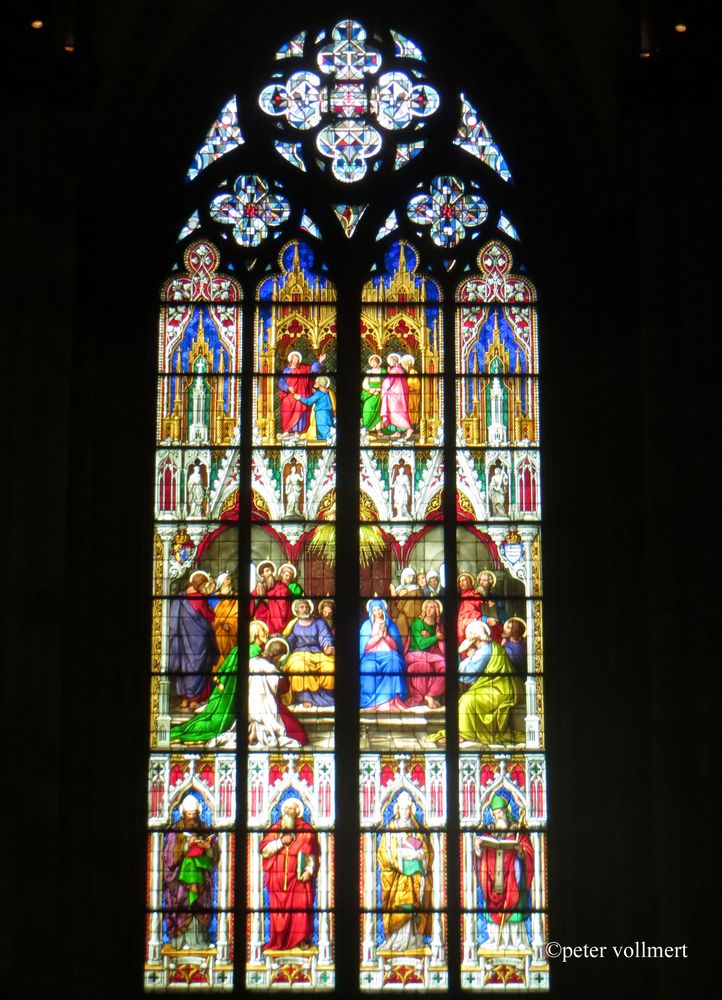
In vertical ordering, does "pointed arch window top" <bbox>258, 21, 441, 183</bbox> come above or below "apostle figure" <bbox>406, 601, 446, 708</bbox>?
→ above

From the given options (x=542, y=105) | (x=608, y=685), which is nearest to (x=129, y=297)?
(x=542, y=105)

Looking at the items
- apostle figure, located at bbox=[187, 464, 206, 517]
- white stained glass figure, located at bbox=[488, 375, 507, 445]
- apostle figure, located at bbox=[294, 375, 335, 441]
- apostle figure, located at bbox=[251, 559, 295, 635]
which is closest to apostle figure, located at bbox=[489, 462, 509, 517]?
white stained glass figure, located at bbox=[488, 375, 507, 445]

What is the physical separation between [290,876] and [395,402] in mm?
3083

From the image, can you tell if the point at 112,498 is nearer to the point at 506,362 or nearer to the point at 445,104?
the point at 506,362

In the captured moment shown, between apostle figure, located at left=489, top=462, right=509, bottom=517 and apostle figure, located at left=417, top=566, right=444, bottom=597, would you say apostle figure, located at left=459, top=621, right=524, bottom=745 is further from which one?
apostle figure, located at left=489, top=462, right=509, bottom=517

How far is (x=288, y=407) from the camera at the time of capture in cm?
1244

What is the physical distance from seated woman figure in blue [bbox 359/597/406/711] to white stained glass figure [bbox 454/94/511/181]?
3.07 metres

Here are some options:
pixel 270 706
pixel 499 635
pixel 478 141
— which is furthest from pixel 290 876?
pixel 478 141

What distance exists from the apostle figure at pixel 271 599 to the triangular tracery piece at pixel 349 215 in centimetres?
234

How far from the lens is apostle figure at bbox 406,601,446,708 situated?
11.9 meters

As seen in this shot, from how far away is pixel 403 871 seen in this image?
38.2 feet

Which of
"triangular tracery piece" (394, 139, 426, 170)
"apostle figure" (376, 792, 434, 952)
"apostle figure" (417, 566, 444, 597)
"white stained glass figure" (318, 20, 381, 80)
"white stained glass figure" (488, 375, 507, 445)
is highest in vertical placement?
"white stained glass figure" (318, 20, 381, 80)

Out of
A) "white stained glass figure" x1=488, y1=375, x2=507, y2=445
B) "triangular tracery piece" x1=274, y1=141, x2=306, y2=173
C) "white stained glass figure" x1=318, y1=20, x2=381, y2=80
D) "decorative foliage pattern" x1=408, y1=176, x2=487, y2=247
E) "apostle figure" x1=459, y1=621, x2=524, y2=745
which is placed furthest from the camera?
"white stained glass figure" x1=318, y1=20, x2=381, y2=80

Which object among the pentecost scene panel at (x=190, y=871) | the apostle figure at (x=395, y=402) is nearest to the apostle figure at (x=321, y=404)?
the apostle figure at (x=395, y=402)
